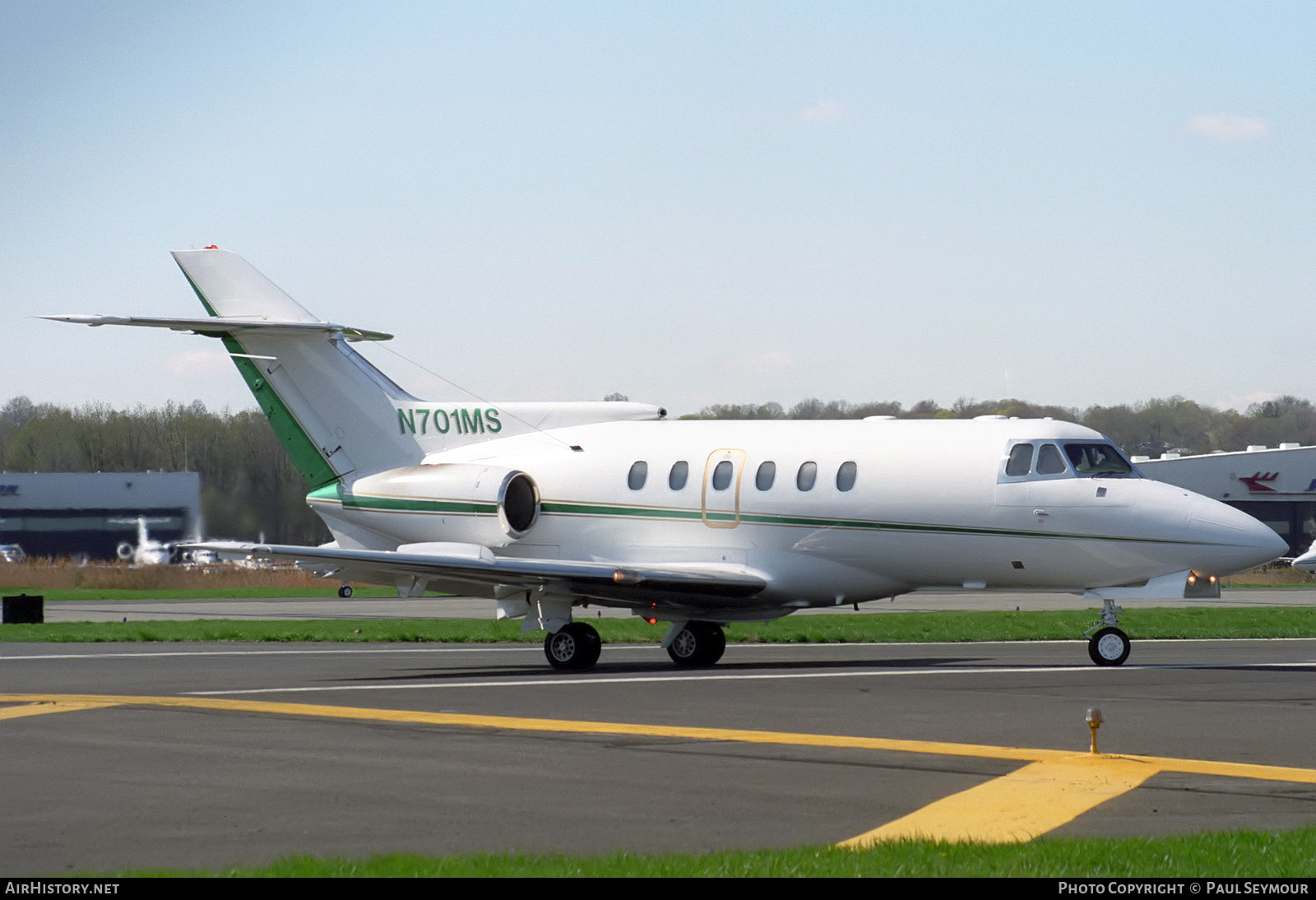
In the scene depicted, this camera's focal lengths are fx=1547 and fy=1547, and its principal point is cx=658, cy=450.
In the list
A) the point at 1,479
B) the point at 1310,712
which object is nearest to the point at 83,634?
the point at 1310,712

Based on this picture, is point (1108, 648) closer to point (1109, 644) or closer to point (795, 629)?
point (1109, 644)

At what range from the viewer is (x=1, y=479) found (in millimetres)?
63125

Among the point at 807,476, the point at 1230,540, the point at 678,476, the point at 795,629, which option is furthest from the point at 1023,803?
the point at 795,629

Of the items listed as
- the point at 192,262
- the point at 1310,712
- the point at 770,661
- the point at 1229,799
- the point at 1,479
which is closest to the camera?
the point at 1229,799

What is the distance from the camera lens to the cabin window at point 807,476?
20984 mm

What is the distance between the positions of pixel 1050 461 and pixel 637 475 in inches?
230

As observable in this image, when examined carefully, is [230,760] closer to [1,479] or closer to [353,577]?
[353,577]

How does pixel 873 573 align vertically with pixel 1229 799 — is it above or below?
above

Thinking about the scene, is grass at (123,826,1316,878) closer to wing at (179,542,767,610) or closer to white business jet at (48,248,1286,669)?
white business jet at (48,248,1286,669)

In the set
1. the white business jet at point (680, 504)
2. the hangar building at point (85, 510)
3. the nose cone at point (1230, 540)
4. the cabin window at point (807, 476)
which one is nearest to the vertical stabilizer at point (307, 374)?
the white business jet at point (680, 504)

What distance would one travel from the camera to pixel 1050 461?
19906mm

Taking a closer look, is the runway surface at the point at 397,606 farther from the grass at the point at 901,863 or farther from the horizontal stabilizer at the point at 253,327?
the grass at the point at 901,863

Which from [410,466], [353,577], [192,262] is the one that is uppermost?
[192,262]

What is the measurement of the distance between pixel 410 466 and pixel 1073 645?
11.2 m
